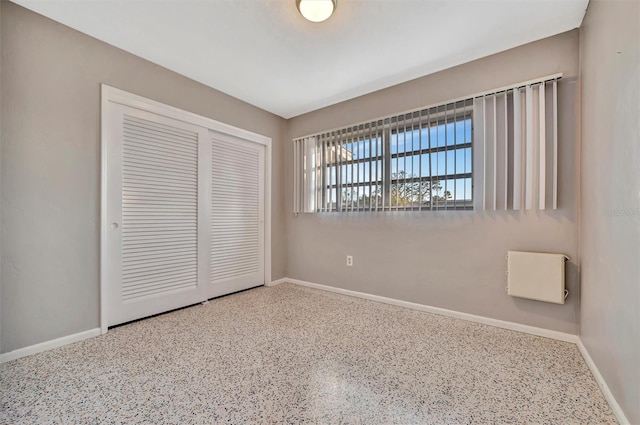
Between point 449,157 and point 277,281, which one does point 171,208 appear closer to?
point 277,281

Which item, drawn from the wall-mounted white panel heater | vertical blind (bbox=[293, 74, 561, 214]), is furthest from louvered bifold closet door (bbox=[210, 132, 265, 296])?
the wall-mounted white panel heater

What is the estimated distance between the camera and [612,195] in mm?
1438

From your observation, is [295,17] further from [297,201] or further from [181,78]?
[297,201]

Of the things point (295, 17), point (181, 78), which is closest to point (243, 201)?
point (181, 78)

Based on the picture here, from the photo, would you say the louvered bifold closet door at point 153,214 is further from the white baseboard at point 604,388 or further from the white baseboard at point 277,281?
the white baseboard at point 604,388

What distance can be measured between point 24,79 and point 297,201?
2728mm

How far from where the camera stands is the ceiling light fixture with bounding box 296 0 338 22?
1.77 meters

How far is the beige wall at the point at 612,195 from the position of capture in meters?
1.20

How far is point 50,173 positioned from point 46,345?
127 cm

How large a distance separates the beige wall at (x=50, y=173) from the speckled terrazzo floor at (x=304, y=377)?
32 centimetres

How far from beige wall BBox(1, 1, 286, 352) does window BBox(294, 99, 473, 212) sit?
2186 mm

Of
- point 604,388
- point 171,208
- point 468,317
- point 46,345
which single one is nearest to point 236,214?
point 171,208

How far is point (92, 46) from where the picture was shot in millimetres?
2219

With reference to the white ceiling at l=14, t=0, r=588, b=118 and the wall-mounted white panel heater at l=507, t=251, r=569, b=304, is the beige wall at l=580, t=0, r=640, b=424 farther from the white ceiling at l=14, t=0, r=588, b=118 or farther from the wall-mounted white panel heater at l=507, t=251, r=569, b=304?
the white ceiling at l=14, t=0, r=588, b=118
